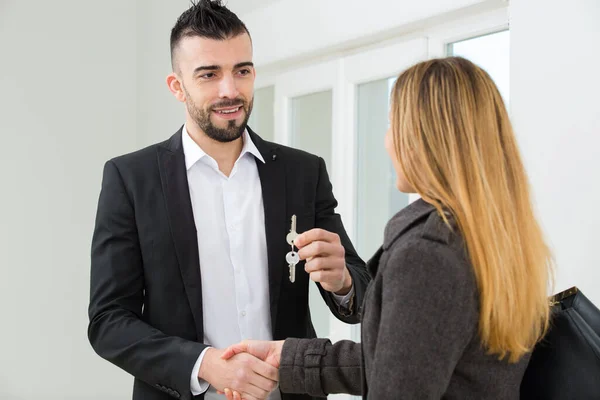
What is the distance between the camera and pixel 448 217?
39.9 inches

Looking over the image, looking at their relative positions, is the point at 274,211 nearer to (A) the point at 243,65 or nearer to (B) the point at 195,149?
(B) the point at 195,149

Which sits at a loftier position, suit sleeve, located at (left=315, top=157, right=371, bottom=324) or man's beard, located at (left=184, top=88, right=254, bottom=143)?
man's beard, located at (left=184, top=88, right=254, bottom=143)

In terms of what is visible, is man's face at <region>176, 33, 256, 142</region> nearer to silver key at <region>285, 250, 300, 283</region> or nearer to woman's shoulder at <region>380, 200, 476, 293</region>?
silver key at <region>285, 250, 300, 283</region>

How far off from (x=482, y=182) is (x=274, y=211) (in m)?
0.85

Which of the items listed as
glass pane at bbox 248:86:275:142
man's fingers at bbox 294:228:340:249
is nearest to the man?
man's fingers at bbox 294:228:340:249

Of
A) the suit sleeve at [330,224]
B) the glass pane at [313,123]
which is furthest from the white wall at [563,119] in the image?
the glass pane at [313,123]

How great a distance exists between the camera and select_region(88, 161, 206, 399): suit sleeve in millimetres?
1536

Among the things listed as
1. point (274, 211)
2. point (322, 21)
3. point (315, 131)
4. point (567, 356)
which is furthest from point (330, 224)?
point (315, 131)

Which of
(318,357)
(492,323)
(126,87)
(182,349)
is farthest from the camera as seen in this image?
(126,87)

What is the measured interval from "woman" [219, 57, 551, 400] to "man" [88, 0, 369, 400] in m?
0.51

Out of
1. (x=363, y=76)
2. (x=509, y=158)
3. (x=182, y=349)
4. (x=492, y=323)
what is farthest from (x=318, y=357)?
(x=363, y=76)

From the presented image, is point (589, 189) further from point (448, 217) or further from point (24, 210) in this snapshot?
point (24, 210)

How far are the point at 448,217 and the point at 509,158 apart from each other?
14cm

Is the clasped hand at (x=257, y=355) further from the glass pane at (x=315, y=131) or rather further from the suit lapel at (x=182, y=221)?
the glass pane at (x=315, y=131)
